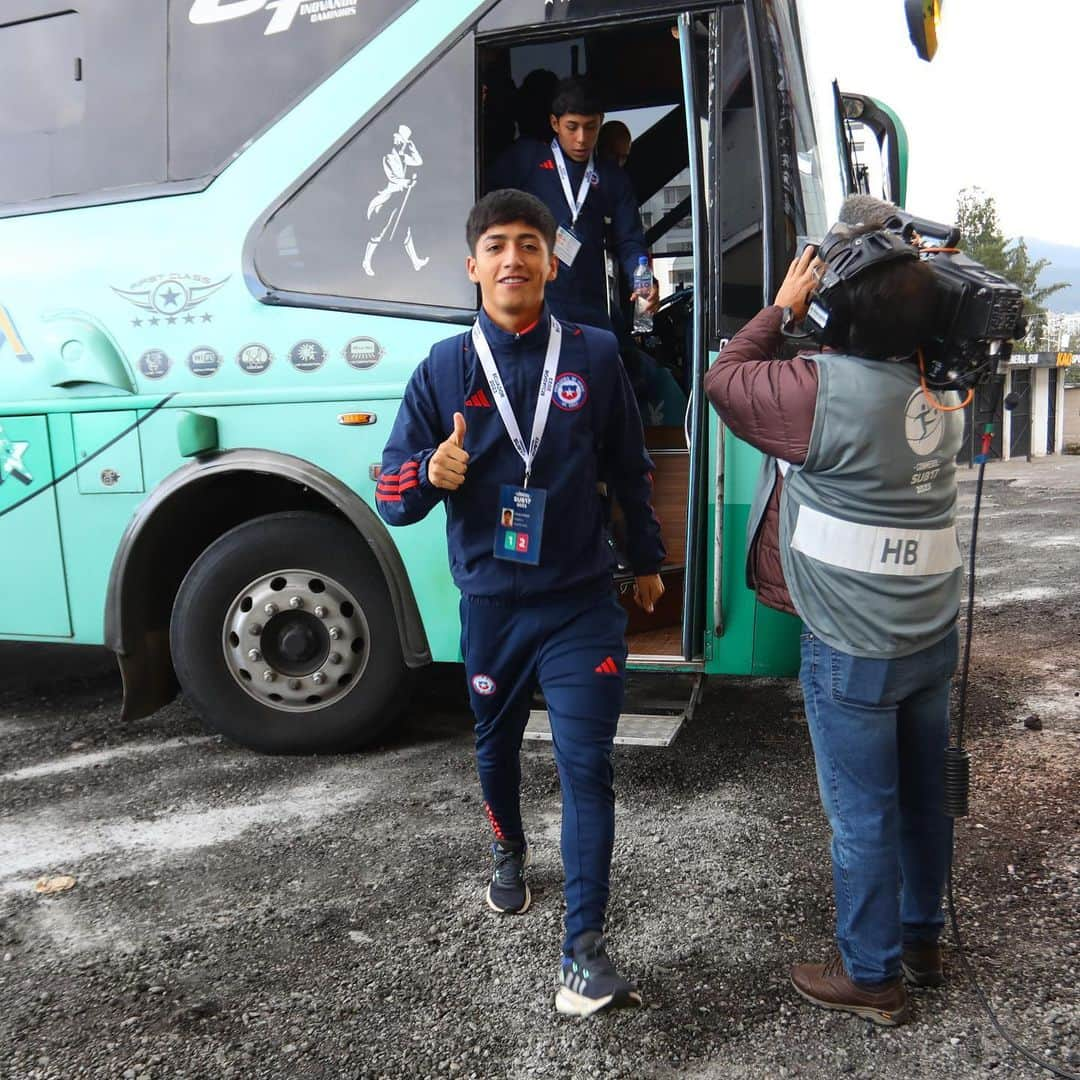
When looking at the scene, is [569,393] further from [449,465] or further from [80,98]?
[80,98]

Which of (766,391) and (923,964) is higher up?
(766,391)

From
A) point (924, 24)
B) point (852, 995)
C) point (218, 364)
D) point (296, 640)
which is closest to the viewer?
point (852, 995)

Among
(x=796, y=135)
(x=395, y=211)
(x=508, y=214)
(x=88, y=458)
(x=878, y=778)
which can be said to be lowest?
(x=878, y=778)

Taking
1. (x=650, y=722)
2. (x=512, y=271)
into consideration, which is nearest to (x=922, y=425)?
(x=512, y=271)

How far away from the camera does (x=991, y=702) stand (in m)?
4.36

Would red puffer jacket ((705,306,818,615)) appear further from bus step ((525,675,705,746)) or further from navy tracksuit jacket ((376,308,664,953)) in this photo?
bus step ((525,675,705,746))

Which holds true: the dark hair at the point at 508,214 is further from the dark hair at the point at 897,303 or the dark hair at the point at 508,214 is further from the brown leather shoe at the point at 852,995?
the brown leather shoe at the point at 852,995

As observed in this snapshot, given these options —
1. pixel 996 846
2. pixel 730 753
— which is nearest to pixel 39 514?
pixel 730 753

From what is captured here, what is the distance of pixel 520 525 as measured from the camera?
233 cm

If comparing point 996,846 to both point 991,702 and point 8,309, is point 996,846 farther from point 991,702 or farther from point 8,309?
point 8,309

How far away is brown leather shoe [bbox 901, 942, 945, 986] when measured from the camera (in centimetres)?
230

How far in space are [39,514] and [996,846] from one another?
3792mm

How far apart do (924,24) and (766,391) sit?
6.03 ft

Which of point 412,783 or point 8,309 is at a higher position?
point 8,309
